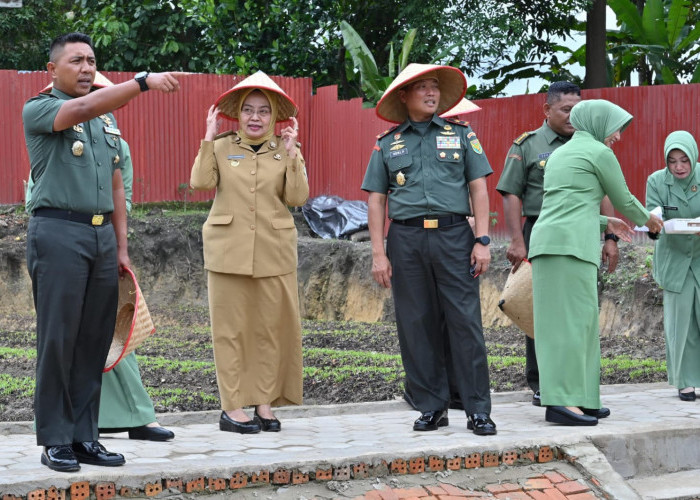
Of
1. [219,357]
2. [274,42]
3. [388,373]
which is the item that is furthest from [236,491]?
[274,42]

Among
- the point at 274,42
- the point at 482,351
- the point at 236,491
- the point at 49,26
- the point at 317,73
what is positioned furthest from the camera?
the point at 49,26

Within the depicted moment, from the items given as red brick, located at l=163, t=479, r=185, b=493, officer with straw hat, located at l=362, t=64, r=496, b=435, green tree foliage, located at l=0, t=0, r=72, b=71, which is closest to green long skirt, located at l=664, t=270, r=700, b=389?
officer with straw hat, located at l=362, t=64, r=496, b=435

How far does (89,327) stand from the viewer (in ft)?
16.1

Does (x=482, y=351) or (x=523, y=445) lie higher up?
(x=482, y=351)

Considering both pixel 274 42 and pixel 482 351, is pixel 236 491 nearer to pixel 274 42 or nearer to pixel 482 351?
pixel 482 351

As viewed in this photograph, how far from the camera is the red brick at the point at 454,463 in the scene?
5172mm

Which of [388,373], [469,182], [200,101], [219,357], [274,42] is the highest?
[274,42]

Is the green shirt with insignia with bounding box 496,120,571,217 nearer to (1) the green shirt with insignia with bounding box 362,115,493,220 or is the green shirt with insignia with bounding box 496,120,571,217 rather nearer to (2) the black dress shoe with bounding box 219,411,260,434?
(1) the green shirt with insignia with bounding box 362,115,493,220

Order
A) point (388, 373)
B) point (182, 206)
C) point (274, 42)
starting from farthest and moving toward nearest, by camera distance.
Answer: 1. point (274, 42)
2. point (182, 206)
3. point (388, 373)

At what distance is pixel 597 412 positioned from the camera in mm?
6238

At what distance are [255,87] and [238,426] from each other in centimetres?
203

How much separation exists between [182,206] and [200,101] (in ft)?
6.04

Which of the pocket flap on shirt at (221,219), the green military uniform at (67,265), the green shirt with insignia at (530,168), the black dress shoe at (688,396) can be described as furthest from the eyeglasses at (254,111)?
the black dress shoe at (688,396)

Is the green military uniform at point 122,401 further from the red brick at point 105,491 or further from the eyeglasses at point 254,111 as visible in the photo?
the red brick at point 105,491
